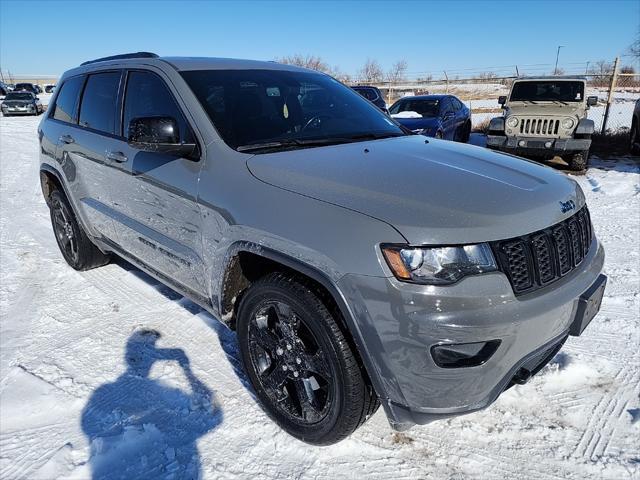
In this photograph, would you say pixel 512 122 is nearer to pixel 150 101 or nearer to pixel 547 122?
pixel 547 122

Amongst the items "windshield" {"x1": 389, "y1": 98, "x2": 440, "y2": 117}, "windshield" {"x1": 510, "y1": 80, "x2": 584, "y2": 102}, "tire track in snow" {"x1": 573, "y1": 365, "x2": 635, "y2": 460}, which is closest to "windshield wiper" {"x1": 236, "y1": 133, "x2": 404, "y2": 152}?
"tire track in snow" {"x1": 573, "y1": 365, "x2": 635, "y2": 460}

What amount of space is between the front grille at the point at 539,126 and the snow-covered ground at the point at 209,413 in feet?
20.2

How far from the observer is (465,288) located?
1.76m

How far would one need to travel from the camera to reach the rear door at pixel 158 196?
2.64 m

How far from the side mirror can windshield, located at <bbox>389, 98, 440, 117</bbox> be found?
328 inches

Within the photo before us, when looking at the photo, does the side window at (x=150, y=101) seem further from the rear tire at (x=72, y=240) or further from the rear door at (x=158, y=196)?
the rear tire at (x=72, y=240)

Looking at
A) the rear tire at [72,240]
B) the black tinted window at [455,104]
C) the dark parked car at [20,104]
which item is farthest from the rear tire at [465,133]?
the dark parked car at [20,104]

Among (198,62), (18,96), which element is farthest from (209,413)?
(18,96)

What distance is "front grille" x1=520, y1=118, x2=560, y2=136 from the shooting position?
915 cm

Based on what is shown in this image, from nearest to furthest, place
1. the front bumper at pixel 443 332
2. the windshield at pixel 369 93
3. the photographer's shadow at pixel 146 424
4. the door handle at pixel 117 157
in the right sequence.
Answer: the front bumper at pixel 443 332, the photographer's shadow at pixel 146 424, the door handle at pixel 117 157, the windshield at pixel 369 93

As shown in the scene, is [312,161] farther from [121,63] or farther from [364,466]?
[121,63]

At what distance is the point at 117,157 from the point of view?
127 inches

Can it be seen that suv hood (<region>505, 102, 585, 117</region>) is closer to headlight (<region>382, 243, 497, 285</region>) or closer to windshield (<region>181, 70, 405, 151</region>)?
windshield (<region>181, 70, 405, 151</region>)

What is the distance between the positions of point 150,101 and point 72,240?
2.10 metres
